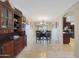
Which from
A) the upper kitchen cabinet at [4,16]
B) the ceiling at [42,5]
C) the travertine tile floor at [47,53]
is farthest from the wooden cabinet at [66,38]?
the upper kitchen cabinet at [4,16]

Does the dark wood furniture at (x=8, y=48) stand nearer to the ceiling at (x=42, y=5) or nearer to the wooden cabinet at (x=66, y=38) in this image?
the ceiling at (x=42, y=5)

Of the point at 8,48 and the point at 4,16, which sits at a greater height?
the point at 4,16

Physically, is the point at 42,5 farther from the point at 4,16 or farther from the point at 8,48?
the point at 8,48

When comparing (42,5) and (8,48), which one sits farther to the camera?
(42,5)

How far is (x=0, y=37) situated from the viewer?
514 cm

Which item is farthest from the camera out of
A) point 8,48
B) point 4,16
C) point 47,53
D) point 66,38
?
point 66,38

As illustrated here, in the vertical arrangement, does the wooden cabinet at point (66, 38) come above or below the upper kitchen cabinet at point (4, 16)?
below

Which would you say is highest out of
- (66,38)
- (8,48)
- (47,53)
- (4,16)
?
(4,16)

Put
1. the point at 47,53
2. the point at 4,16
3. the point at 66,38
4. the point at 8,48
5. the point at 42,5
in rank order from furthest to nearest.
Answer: the point at 66,38, the point at 42,5, the point at 47,53, the point at 4,16, the point at 8,48

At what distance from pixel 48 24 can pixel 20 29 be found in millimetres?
12372

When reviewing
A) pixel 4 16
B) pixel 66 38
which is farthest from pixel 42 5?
pixel 4 16

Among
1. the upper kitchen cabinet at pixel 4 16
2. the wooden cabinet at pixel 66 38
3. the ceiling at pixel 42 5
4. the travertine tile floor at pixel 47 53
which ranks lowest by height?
the travertine tile floor at pixel 47 53

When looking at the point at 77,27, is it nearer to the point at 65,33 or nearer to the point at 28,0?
the point at 28,0

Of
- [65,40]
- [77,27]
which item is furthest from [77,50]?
[65,40]
